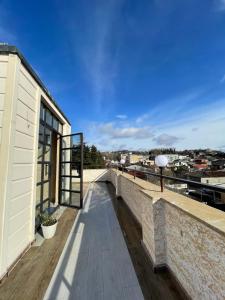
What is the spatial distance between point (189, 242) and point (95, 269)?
128 cm

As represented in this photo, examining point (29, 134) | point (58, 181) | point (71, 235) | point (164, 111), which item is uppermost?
point (164, 111)

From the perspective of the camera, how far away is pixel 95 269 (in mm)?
2186

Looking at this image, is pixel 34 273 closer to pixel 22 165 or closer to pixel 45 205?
pixel 22 165

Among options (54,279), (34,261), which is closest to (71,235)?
(34,261)

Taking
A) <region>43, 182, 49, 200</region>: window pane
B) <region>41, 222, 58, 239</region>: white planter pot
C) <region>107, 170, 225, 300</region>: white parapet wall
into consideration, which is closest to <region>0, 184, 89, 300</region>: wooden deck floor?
<region>41, 222, 58, 239</region>: white planter pot

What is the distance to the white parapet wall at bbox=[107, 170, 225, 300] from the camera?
120 cm

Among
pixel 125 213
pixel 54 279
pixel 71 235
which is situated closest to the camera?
pixel 54 279

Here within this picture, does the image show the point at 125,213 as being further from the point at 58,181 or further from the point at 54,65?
the point at 54,65

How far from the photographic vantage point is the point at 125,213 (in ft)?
15.1

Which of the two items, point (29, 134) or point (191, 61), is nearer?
point (29, 134)

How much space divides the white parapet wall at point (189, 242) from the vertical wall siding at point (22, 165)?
5.96 ft

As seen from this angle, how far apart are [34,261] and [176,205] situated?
2.10 metres

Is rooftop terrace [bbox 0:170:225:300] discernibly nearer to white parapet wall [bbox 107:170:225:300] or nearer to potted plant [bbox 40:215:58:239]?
white parapet wall [bbox 107:170:225:300]

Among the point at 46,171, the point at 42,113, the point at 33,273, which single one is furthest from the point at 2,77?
the point at 33,273
